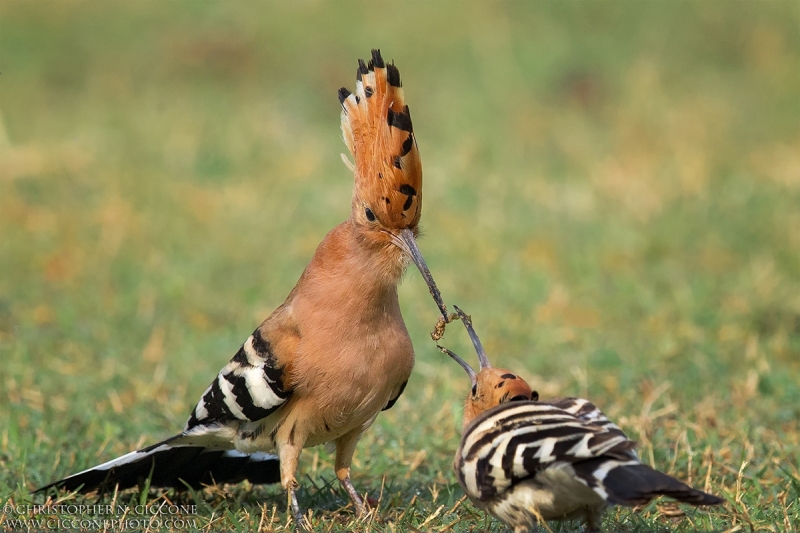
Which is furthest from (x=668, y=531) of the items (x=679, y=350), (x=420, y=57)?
(x=420, y=57)

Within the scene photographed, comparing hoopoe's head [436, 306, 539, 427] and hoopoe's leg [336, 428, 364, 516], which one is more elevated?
hoopoe's head [436, 306, 539, 427]

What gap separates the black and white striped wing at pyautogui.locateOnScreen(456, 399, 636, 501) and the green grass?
1.22ft

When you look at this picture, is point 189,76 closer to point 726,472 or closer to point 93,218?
point 93,218

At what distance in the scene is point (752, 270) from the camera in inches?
251

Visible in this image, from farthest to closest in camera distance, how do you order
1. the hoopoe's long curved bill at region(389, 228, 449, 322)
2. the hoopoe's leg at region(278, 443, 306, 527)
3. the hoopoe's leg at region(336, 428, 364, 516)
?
1. the hoopoe's leg at region(336, 428, 364, 516)
2. the hoopoe's long curved bill at region(389, 228, 449, 322)
3. the hoopoe's leg at region(278, 443, 306, 527)

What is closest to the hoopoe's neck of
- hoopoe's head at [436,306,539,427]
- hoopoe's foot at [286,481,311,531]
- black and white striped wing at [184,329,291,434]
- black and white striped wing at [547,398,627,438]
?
black and white striped wing at [184,329,291,434]

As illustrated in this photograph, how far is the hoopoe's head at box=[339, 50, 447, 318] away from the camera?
3.30 metres

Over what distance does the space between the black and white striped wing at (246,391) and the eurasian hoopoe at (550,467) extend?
0.65 metres

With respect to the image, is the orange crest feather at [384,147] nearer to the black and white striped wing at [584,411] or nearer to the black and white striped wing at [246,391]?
the black and white striped wing at [246,391]

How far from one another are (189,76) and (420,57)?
6.90ft

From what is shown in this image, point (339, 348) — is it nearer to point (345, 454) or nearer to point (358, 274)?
point (358, 274)

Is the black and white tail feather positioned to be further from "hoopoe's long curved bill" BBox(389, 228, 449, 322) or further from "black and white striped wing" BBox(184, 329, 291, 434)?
"hoopoe's long curved bill" BBox(389, 228, 449, 322)

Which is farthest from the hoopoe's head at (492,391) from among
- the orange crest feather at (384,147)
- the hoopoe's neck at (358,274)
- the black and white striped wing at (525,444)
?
the orange crest feather at (384,147)

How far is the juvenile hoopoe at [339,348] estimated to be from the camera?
3295mm
